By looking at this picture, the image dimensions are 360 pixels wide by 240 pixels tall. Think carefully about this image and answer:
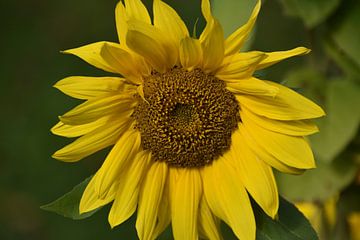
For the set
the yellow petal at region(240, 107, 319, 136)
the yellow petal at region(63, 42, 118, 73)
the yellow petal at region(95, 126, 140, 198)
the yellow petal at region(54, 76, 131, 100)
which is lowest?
the yellow petal at region(240, 107, 319, 136)

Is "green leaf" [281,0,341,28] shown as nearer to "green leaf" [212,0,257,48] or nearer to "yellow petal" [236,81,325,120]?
"green leaf" [212,0,257,48]

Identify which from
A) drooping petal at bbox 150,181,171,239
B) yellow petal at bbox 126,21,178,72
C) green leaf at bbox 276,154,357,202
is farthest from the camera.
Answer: green leaf at bbox 276,154,357,202

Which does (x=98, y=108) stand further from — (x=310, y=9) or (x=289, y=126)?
(x=310, y=9)

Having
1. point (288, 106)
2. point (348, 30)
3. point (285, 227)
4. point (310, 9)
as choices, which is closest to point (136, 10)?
point (288, 106)

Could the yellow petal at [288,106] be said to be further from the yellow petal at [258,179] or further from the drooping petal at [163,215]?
the drooping petal at [163,215]

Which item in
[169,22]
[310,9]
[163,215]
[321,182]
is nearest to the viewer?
[169,22]

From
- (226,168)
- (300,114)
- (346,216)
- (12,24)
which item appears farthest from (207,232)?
(12,24)

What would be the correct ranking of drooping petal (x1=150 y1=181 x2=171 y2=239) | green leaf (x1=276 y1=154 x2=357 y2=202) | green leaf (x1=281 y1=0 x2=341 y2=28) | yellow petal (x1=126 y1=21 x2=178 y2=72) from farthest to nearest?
green leaf (x1=276 y1=154 x2=357 y2=202)
green leaf (x1=281 y1=0 x2=341 y2=28)
drooping petal (x1=150 y1=181 x2=171 y2=239)
yellow petal (x1=126 y1=21 x2=178 y2=72)

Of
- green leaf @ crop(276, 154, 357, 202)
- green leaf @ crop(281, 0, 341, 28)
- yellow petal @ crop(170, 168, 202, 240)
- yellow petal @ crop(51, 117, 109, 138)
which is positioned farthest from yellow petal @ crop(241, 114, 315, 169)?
green leaf @ crop(276, 154, 357, 202)
